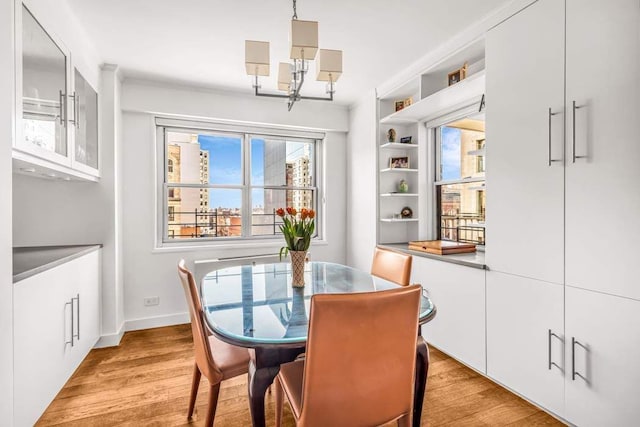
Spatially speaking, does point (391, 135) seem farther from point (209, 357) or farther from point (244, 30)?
point (209, 357)

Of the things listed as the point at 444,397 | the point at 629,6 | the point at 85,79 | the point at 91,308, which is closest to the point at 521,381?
the point at 444,397

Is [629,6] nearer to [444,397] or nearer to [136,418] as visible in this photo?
[444,397]

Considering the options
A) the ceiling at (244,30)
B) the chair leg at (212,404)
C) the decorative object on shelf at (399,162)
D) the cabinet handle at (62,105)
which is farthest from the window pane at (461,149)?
the cabinet handle at (62,105)

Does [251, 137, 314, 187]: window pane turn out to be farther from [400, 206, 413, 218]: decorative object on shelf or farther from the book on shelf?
the book on shelf

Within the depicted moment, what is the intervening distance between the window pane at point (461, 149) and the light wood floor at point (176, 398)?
64.7 inches

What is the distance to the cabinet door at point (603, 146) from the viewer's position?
4.91 ft

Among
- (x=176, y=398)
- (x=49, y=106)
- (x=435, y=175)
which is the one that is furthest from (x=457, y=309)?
(x=49, y=106)

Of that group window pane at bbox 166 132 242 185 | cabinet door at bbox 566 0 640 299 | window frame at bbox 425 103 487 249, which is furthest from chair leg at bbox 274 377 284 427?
window pane at bbox 166 132 242 185

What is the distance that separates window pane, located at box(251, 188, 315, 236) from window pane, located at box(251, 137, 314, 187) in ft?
0.35

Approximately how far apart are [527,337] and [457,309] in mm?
567

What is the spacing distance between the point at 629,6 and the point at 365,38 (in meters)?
1.50

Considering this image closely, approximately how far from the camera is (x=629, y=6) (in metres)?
1.50

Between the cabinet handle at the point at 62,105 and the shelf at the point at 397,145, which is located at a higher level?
the shelf at the point at 397,145

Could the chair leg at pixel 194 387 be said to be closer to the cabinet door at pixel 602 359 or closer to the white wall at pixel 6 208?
the white wall at pixel 6 208
